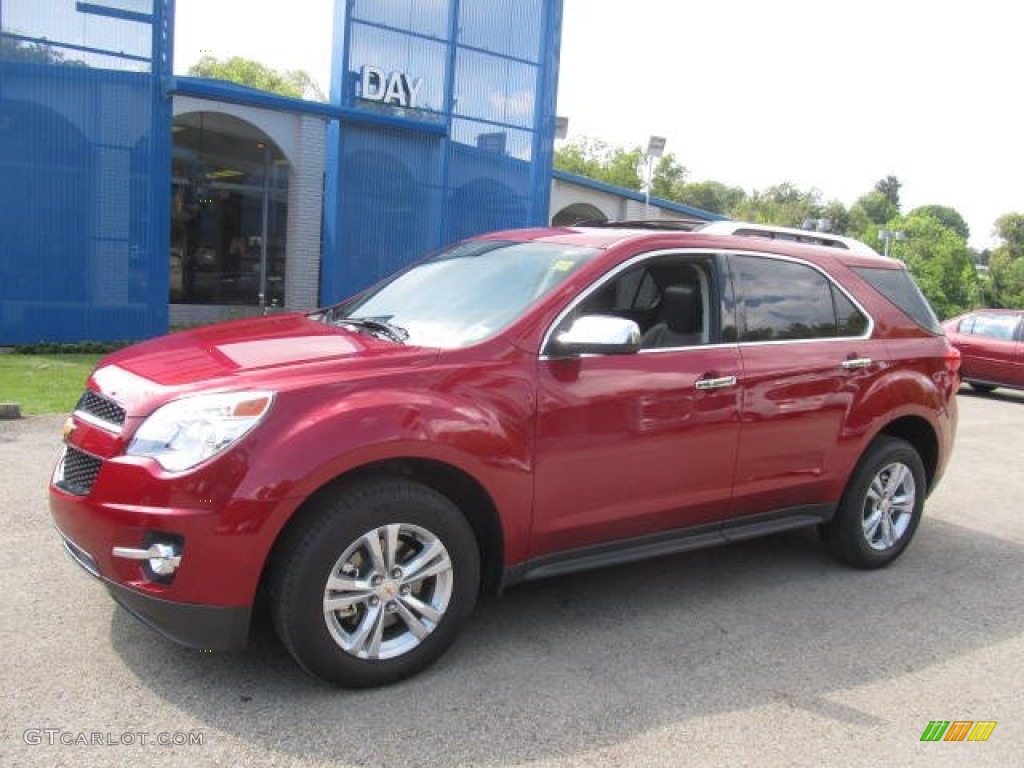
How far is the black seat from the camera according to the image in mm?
4340

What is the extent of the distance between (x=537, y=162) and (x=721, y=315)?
13411mm

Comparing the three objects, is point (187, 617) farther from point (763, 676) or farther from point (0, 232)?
point (0, 232)

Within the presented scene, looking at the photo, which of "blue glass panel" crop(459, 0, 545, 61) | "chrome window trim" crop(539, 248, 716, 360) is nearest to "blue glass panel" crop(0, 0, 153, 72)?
"blue glass panel" crop(459, 0, 545, 61)

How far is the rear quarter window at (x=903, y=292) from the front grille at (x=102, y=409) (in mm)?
4014

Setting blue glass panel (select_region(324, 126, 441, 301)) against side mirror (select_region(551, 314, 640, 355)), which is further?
blue glass panel (select_region(324, 126, 441, 301))

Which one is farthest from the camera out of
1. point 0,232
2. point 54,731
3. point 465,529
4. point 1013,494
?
point 0,232

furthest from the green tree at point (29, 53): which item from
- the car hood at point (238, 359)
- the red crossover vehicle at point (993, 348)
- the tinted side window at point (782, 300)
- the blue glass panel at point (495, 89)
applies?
the red crossover vehicle at point (993, 348)

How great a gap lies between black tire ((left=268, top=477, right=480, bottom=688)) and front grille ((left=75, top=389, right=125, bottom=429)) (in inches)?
30.9

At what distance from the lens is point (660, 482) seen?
164 inches

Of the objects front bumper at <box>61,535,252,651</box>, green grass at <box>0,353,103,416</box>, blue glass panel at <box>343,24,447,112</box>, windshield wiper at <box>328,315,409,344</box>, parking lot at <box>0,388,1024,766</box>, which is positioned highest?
blue glass panel at <box>343,24,447,112</box>

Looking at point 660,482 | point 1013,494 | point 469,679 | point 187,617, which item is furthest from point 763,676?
point 1013,494

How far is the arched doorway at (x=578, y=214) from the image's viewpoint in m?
28.7

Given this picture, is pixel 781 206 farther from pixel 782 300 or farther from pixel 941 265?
pixel 782 300

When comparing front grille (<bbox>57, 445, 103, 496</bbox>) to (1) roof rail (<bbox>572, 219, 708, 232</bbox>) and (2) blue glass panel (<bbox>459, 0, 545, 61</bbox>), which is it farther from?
(2) blue glass panel (<bbox>459, 0, 545, 61</bbox>)
